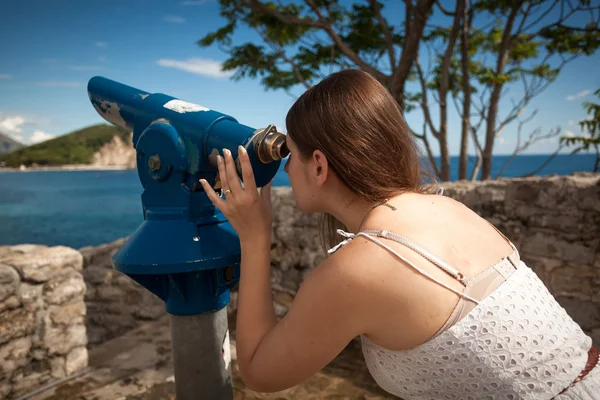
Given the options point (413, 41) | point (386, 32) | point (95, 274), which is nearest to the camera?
point (95, 274)

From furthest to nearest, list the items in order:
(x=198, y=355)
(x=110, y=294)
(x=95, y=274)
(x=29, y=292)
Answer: (x=110, y=294)
(x=95, y=274)
(x=29, y=292)
(x=198, y=355)

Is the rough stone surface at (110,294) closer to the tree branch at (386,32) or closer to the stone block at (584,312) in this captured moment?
the stone block at (584,312)

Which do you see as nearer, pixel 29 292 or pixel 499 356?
pixel 499 356

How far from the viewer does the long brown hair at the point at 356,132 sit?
0.98 m

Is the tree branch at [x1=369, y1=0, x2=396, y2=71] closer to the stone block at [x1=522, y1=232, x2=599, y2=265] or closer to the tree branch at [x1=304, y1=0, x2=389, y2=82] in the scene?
the tree branch at [x1=304, y1=0, x2=389, y2=82]

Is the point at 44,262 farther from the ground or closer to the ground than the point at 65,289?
farther from the ground

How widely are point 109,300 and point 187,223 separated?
2283mm

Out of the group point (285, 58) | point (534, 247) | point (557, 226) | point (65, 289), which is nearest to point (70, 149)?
point (285, 58)

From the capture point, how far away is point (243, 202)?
104 centimetres

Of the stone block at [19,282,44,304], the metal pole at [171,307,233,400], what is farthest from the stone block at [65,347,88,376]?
the metal pole at [171,307,233,400]

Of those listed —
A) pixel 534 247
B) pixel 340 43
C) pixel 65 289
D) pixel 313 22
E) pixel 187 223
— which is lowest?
pixel 65 289

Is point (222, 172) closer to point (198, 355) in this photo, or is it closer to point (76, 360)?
point (198, 355)

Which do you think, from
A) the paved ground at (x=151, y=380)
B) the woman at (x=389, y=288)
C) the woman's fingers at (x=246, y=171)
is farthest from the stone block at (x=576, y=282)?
the woman's fingers at (x=246, y=171)

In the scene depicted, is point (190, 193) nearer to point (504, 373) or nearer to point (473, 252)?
point (473, 252)
